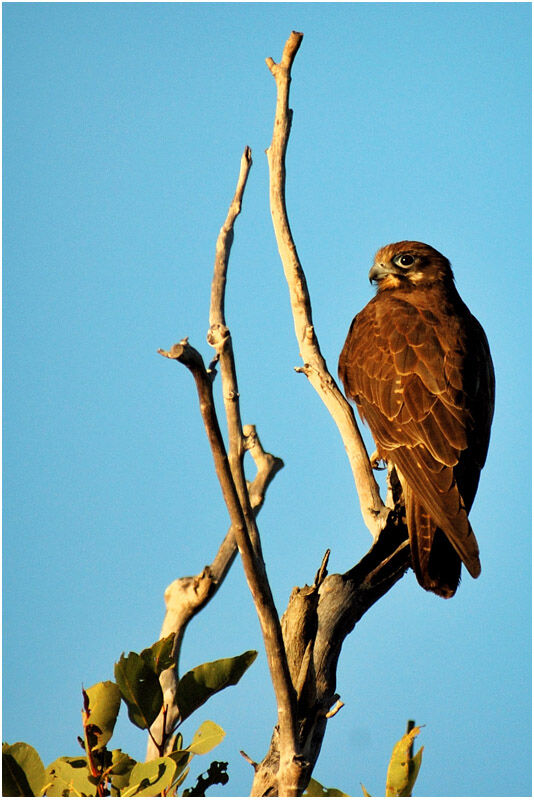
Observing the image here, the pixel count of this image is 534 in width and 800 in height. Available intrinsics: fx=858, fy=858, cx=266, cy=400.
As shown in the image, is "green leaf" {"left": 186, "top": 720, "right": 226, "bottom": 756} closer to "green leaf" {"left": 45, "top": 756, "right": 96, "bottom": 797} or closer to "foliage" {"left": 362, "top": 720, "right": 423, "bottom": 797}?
"green leaf" {"left": 45, "top": 756, "right": 96, "bottom": 797}

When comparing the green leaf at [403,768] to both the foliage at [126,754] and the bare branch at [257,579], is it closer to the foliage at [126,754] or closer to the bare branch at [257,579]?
the bare branch at [257,579]

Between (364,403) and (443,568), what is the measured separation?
132cm

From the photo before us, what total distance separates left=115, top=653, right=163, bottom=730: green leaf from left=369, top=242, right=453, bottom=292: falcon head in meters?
3.54

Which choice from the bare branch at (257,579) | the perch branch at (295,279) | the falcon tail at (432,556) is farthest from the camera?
the perch branch at (295,279)

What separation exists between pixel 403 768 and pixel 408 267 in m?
3.75

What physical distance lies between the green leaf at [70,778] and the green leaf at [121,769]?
63 millimetres

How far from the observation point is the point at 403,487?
4094 mm

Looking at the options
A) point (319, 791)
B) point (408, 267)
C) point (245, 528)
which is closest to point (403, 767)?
point (319, 791)

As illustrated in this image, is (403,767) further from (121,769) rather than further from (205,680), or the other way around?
(121,769)

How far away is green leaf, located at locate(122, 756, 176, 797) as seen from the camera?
212 cm

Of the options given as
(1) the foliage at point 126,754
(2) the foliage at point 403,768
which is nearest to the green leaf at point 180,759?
(1) the foliage at point 126,754

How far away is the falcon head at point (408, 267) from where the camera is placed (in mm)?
5414

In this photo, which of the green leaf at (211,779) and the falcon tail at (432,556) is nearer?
the green leaf at (211,779)

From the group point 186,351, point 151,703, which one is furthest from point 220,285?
point 151,703
